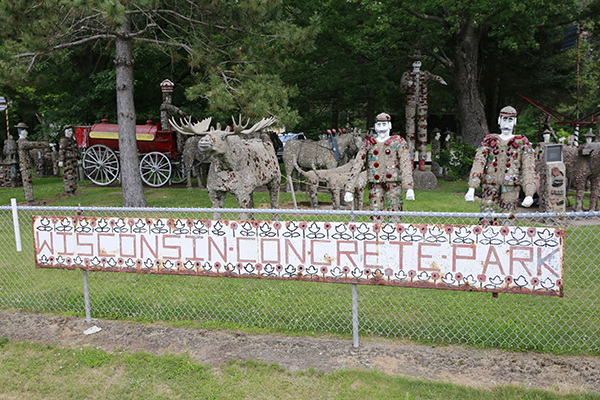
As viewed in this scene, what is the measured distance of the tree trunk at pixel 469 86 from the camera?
54.0 feet

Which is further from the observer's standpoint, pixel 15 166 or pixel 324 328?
pixel 15 166

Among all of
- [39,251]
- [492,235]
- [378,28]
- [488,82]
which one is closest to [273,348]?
[492,235]

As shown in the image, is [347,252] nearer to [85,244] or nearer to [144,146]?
[85,244]

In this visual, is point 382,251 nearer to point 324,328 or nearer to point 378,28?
point 324,328

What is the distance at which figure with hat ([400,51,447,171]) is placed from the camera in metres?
14.7

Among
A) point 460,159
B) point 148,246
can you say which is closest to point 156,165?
point 460,159

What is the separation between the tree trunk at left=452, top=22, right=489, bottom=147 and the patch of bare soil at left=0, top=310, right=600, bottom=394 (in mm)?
13881

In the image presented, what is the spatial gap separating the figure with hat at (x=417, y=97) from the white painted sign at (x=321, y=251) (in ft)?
36.1

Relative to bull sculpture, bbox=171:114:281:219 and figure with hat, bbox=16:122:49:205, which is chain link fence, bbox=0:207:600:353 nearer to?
bull sculpture, bbox=171:114:281:219

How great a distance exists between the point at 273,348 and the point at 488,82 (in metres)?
20.0

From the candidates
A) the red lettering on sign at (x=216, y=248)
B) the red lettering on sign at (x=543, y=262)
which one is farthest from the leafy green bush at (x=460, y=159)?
the red lettering on sign at (x=216, y=248)

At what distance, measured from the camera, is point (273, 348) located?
408 centimetres

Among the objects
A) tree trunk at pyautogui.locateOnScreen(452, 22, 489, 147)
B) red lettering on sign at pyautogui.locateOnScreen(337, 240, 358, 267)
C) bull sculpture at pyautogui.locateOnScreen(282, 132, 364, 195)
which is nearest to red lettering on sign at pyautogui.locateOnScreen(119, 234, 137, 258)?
red lettering on sign at pyautogui.locateOnScreen(337, 240, 358, 267)

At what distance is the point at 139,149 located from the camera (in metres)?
15.0
